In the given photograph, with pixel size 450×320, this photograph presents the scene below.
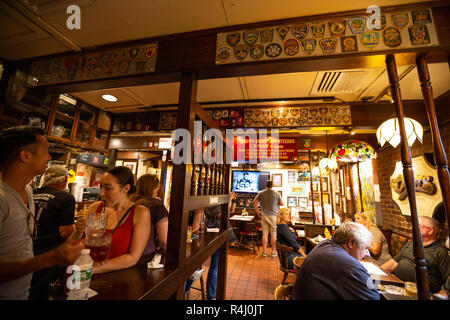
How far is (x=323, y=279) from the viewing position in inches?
59.6

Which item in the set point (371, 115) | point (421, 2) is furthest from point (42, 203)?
point (371, 115)

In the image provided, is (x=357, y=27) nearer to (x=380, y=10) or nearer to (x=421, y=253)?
(x=380, y=10)

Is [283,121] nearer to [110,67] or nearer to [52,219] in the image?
[110,67]

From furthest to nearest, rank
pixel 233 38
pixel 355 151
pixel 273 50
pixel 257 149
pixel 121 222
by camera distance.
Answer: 1. pixel 257 149
2. pixel 355 151
3. pixel 233 38
4. pixel 273 50
5. pixel 121 222

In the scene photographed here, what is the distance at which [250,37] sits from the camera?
174 centimetres

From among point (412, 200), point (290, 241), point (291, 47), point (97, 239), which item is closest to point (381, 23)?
point (291, 47)

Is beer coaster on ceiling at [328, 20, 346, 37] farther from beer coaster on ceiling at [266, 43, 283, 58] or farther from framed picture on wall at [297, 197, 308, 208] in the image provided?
framed picture on wall at [297, 197, 308, 208]

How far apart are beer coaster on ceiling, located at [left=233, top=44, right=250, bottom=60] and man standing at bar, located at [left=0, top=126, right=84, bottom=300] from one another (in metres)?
1.59

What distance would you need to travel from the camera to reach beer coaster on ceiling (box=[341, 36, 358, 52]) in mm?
1506

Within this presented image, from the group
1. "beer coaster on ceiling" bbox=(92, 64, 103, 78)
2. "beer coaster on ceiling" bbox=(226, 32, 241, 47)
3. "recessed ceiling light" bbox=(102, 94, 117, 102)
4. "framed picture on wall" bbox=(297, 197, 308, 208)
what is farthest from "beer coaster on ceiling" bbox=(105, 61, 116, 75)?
"framed picture on wall" bbox=(297, 197, 308, 208)

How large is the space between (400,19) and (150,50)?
223cm

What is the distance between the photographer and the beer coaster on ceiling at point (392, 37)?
1468mm

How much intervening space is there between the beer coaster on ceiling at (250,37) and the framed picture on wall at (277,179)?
7709 millimetres

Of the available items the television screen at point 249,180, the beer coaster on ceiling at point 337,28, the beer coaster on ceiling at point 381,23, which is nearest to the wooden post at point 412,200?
the beer coaster on ceiling at point 381,23
